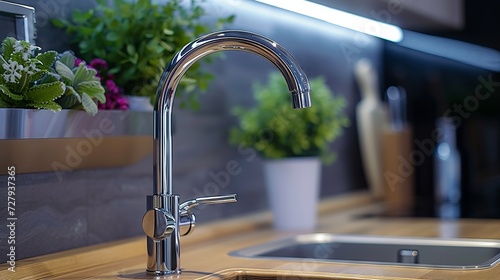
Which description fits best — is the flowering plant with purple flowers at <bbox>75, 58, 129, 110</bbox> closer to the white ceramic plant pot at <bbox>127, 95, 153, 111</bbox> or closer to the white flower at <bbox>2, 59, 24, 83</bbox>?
the white ceramic plant pot at <bbox>127, 95, 153, 111</bbox>

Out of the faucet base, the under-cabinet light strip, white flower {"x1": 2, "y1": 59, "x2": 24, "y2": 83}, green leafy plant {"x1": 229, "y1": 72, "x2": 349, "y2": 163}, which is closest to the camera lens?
white flower {"x1": 2, "y1": 59, "x2": 24, "y2": 83}

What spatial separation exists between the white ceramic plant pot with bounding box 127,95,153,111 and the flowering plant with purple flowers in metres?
0.03

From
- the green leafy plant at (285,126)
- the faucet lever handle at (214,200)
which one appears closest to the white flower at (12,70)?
the faucet lever handle at (214,200)

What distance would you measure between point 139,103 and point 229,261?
0.32 m

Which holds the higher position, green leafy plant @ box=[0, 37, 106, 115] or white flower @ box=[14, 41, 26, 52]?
white flower @ box=[14, 41, 26, 52]

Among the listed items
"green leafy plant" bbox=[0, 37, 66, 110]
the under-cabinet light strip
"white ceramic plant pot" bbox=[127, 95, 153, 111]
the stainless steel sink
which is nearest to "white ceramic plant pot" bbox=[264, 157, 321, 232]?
the stainless steel sink

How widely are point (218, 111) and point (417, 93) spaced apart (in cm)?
114

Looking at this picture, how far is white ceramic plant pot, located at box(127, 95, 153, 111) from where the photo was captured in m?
1.33

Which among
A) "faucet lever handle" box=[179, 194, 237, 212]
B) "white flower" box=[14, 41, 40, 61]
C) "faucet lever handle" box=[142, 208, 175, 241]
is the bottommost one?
"faucet lever handle" box=[142, 208, 175, 241]

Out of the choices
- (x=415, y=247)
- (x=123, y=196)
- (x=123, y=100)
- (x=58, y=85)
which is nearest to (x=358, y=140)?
(x=415, y=247)

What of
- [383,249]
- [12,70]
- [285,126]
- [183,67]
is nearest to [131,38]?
[183,67]

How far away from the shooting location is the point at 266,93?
6.00 feet

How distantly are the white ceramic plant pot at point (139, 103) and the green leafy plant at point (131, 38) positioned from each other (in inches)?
0.6

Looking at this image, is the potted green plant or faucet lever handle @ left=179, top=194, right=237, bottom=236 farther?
the potted green plant
